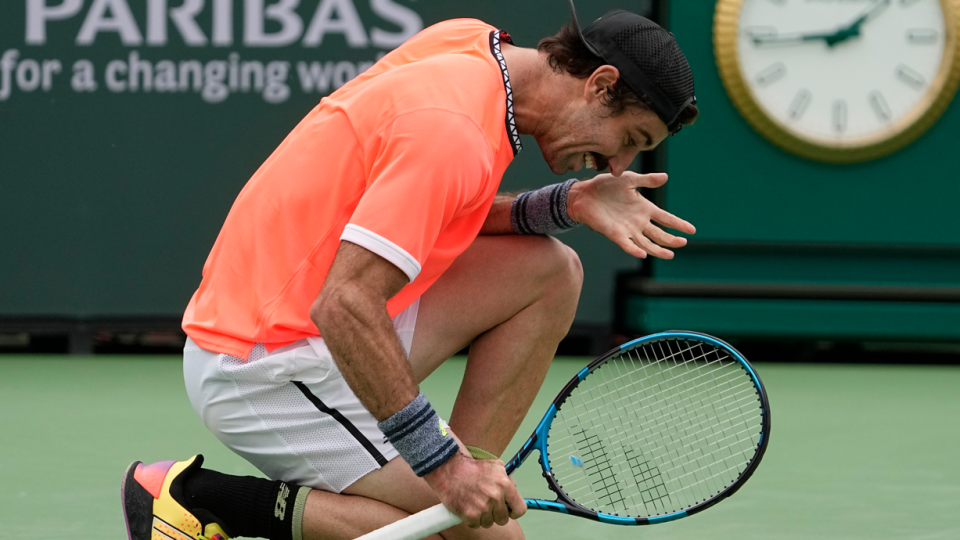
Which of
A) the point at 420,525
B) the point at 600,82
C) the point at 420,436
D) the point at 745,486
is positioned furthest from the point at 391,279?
the point at 745,486

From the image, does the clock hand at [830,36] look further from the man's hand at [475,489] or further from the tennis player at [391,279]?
the man's hand at [475,489]

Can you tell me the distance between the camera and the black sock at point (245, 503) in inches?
78.5

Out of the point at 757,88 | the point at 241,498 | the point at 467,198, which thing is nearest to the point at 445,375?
the point at 757,88

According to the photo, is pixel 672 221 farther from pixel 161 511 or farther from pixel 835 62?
pixel 835 62

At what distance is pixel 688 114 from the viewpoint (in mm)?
1984

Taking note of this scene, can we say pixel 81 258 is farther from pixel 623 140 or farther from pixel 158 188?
pixel 623 140

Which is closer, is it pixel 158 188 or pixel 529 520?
pixel 529 520

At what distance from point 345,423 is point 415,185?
1.67ft

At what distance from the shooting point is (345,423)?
→ 1.98 metres

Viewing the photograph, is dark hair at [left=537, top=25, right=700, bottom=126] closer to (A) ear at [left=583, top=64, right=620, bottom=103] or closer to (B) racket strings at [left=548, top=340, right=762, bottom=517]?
(A) ear at [left=583, top=64, right=620, bottom=103]

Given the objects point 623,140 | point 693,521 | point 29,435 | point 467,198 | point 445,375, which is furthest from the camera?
point 445,375

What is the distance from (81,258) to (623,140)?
9.58ft

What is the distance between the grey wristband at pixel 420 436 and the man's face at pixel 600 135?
1.65 feet

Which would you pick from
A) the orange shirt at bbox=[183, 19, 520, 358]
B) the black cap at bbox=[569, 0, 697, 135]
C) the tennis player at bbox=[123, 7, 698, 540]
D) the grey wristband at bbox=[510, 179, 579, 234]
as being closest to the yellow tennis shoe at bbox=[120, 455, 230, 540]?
the tennis player at bbox=[123, 7, 698, 540]
